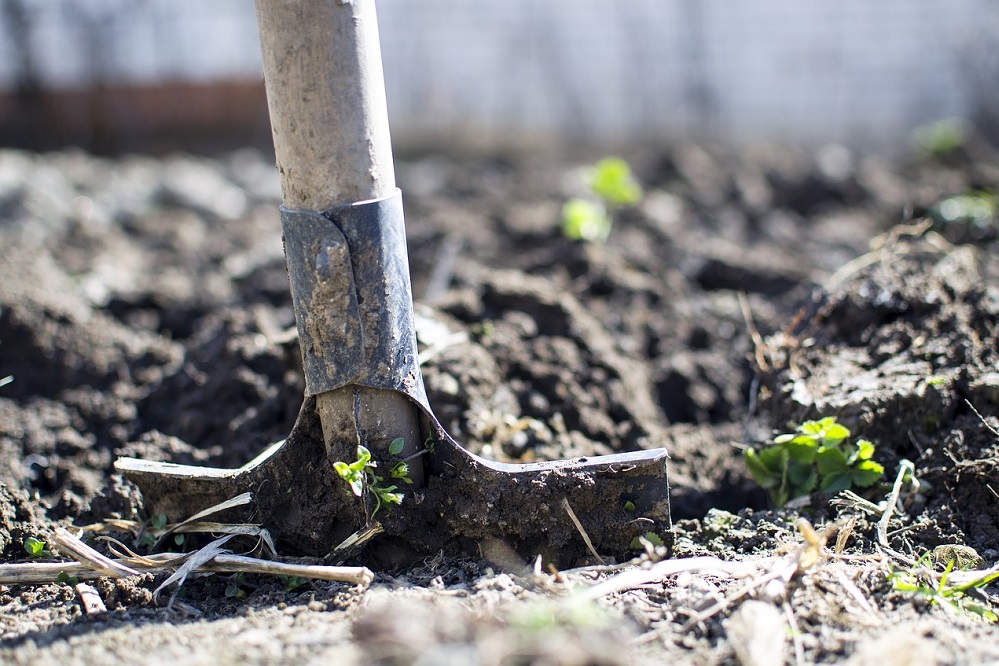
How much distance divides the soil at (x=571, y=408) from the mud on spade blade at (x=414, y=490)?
0.25 feet

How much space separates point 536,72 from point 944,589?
8329mm

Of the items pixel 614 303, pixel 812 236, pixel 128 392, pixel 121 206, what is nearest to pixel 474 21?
pixel 121 206

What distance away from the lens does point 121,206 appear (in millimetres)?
5668

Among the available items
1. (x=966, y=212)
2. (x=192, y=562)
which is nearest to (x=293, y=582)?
(x=192, y=562)

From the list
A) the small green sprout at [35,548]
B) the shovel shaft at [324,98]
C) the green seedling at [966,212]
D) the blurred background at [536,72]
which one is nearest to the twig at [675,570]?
the shovel shaft at [324,98]

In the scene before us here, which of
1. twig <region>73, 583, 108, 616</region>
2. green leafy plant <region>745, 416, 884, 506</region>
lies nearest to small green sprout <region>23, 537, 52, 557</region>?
twig <region>73, 583, 108, 616</region>

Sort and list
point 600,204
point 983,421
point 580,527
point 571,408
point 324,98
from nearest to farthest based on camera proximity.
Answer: point 324,98
point 580,527
point 983,421
point 571,408
point 600,204

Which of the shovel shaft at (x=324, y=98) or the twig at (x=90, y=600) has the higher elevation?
the shovel shaft at (x=324, y=98)

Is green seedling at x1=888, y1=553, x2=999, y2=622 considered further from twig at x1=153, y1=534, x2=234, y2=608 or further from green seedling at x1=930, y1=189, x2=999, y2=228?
green seedling at x1=930, y1=189, x2=999, y2=228

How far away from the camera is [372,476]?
192 cm

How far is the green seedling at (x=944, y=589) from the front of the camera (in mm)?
1778

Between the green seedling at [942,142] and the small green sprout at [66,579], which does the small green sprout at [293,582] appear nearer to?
the small green sprout at [66,579]

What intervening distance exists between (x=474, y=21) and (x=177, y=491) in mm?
8460

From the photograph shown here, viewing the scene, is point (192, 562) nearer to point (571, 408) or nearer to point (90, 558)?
point (90, 558)
